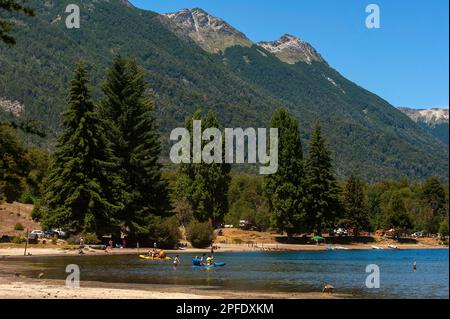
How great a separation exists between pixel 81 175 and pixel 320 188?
48.0 m

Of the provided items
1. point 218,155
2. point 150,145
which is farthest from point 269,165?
point 150,145

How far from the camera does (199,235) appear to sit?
86.8m

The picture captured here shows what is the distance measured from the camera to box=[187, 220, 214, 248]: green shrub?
8688 centimetres

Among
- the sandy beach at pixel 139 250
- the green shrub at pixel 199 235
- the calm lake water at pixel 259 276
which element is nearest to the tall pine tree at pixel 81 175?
the sandy beach at pixel 139 250

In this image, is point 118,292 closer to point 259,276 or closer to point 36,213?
point 259,276

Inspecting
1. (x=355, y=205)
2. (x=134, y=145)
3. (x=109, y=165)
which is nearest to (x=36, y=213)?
(x=134, y=145)

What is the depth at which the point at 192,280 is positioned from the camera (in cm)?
4303

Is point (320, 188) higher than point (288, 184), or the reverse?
point (288, 184)

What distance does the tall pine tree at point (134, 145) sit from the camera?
7806cm

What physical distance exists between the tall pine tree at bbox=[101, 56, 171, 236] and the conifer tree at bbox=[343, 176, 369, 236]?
4908 cm

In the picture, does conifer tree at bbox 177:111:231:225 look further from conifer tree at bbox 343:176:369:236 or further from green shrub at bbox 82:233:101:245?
conifer tree at bbox 343:176:369:236

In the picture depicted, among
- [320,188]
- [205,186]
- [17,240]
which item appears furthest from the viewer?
[320,188]

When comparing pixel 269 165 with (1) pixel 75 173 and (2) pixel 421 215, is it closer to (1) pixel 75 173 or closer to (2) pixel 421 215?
(1) pixel 75 173
